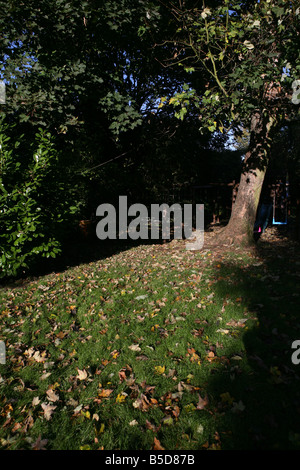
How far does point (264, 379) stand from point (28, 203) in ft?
17.0

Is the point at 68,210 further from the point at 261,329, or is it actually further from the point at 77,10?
the point at 261,329

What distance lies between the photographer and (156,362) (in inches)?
125

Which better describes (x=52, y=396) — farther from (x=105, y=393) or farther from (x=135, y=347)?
(x=135, y=347)

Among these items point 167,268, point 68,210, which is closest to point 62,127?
point 68,210

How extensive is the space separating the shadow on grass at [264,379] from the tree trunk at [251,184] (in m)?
2.79

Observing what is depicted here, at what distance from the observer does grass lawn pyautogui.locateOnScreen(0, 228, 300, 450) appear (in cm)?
230

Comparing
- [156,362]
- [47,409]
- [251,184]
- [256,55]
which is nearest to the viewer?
[47,409]

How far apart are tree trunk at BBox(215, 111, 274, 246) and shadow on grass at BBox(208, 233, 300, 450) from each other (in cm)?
279

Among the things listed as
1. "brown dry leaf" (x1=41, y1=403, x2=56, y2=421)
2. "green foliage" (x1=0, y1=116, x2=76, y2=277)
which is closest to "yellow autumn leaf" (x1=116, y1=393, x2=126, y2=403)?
"brown dry leaf" (x1=41, y1=403, x2=56, y2=421)

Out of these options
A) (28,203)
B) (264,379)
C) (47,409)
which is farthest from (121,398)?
(28,203)

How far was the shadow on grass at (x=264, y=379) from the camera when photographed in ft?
7.09

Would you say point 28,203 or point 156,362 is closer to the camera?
point 156,362

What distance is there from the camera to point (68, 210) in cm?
664

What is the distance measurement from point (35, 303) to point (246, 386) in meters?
3.96
